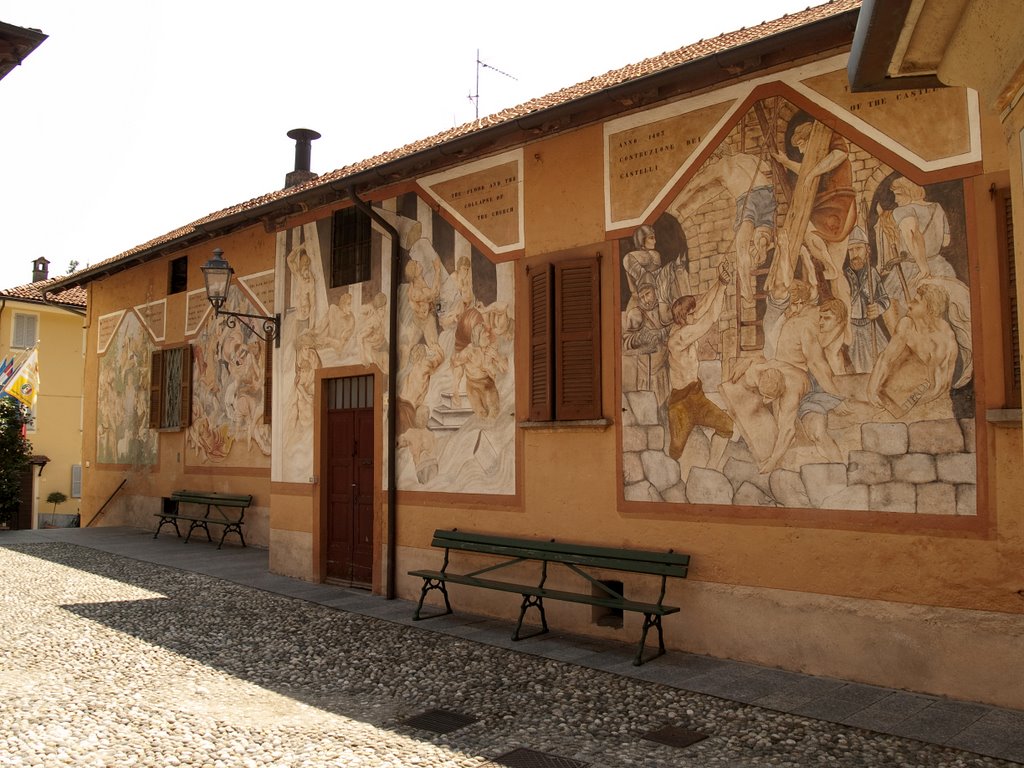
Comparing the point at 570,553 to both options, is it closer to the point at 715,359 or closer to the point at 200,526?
the point at 715,359

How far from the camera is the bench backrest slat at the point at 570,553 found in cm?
694

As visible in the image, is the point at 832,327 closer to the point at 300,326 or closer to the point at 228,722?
the point at 228,722

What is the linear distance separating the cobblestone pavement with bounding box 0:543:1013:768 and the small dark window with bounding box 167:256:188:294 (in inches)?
323

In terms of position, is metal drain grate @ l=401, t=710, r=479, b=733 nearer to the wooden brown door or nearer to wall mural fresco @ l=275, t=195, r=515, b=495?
wall mural fresco @ l=275, t=195, r=515, b=495

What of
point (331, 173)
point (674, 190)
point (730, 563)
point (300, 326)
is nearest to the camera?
point (730, 563)

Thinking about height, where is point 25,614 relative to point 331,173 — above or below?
below

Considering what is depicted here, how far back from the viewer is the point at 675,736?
5039 mm

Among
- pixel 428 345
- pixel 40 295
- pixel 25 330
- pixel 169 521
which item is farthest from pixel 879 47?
pixel 25 330

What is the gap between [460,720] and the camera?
5.37 metres

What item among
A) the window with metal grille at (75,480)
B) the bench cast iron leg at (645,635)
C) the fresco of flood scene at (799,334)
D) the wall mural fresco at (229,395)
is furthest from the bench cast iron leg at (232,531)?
the window with metal grille at (75,480)

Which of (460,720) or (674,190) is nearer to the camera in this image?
(460,720)

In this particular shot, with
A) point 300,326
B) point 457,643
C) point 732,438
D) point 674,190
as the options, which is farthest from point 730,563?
point 300,326

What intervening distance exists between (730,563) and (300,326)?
6.65m

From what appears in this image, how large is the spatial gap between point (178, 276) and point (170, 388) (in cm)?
209
